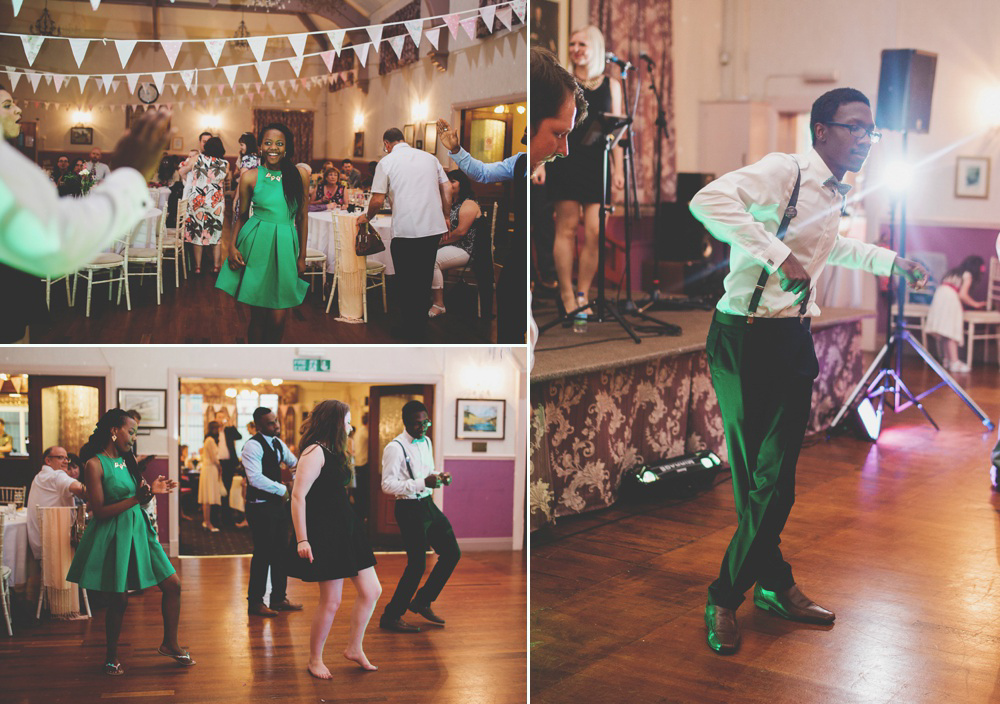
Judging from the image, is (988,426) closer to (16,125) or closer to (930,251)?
(930,251)

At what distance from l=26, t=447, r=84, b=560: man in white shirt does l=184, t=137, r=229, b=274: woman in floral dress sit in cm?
55

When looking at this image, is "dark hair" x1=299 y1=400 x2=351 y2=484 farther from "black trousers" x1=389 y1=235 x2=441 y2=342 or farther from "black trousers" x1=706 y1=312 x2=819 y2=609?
"black trousers" x1=706 y1=312 x2=819 y2=609

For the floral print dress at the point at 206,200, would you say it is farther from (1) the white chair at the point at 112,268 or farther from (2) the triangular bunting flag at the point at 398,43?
(2) the triangular bunting flag at the point at 398,43

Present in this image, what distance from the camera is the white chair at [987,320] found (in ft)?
29.1

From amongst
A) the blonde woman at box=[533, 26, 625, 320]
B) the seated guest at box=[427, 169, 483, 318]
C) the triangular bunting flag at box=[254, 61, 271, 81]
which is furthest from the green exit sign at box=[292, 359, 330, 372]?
the blonde woman at box=[533, 26, 625, 320]

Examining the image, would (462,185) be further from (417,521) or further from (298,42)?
(417,521)

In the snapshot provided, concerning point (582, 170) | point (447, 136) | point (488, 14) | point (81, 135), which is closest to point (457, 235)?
point (447, 136)

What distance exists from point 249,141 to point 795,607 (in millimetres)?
2279

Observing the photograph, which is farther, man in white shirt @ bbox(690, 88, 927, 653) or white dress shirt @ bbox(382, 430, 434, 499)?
man in white shirt @ bbox(690, 88, 927, 653)

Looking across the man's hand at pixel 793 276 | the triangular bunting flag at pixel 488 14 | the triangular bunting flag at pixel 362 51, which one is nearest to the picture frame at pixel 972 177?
the man's hand at pixel 793 276

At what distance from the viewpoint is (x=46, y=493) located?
2.30m

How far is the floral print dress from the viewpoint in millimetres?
2371

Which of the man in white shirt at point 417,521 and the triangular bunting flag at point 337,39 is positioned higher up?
the triangular bunting flag at point 337,39

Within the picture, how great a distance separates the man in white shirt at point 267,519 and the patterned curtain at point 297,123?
706mm
